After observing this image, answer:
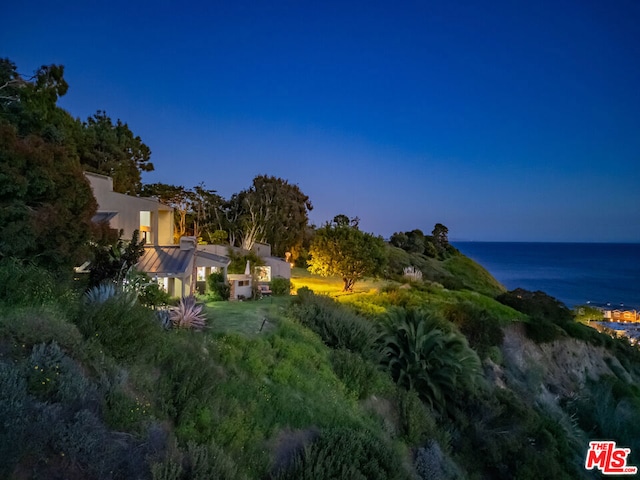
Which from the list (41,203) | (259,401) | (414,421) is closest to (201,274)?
(41,203)

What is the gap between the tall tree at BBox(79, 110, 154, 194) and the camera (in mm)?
29219

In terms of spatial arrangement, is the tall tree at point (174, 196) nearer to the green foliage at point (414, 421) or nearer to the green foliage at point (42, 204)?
the green foliage at point (42, 204)

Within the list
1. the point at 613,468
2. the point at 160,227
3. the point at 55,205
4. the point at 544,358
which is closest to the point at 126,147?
the point at 160,227

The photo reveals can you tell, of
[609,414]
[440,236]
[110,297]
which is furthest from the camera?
[440,236]

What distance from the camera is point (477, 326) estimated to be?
17266mm

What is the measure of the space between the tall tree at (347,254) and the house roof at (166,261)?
28.8ft

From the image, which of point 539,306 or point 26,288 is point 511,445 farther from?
point 539,306

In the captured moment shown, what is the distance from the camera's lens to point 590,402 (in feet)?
46.8

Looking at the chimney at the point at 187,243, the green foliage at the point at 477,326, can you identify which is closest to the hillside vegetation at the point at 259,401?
the green foliage at the point at 477,326

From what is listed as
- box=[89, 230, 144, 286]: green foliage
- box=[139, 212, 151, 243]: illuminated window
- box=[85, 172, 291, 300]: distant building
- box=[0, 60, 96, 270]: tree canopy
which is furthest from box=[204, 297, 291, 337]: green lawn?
box=[139, 212, 151, 243]: illuminated window

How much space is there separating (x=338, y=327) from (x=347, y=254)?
13098 millimetres

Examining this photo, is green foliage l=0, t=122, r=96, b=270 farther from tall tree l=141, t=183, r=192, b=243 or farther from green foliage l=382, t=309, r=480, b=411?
tall tree l=141, t=183, r=192, b=243

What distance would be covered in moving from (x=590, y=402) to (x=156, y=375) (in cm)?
1481

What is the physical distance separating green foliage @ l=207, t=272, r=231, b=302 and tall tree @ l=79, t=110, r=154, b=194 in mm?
14694
